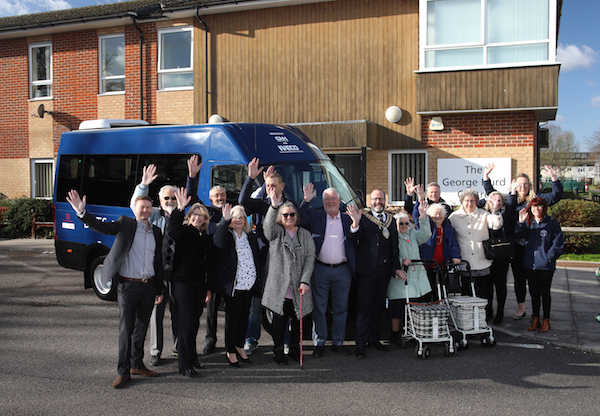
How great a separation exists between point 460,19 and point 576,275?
6685mm

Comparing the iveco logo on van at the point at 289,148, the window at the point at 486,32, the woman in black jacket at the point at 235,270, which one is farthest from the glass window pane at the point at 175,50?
the woman in black jacket at the point at 235,270

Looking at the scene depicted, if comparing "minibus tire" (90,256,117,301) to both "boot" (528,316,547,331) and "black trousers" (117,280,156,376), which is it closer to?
"black trousers" (117,280,156,376)

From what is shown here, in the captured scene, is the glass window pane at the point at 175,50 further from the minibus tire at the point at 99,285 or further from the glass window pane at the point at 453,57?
the minibus tire at the point at 99,285

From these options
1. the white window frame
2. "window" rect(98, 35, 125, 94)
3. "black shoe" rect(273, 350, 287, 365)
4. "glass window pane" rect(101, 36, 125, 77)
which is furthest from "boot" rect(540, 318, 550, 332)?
the white window frame

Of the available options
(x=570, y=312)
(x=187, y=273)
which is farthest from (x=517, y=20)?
(x=187, y=273)

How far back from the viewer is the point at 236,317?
5.35m

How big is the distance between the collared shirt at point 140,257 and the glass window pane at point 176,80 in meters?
11.5

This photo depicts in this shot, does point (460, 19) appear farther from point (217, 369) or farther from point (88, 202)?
point (217, 369)

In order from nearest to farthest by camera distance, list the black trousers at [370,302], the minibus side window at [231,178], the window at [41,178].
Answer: the black trousers at [370,302]
the minibus side window at [231,178]
the window at [41,178]

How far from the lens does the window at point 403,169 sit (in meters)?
13.8

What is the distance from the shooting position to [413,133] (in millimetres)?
13664

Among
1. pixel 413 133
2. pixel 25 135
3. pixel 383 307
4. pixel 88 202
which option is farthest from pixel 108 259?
pixel 25 135

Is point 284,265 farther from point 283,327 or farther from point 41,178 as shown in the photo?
point 41,178

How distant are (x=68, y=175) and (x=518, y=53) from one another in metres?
10.2
